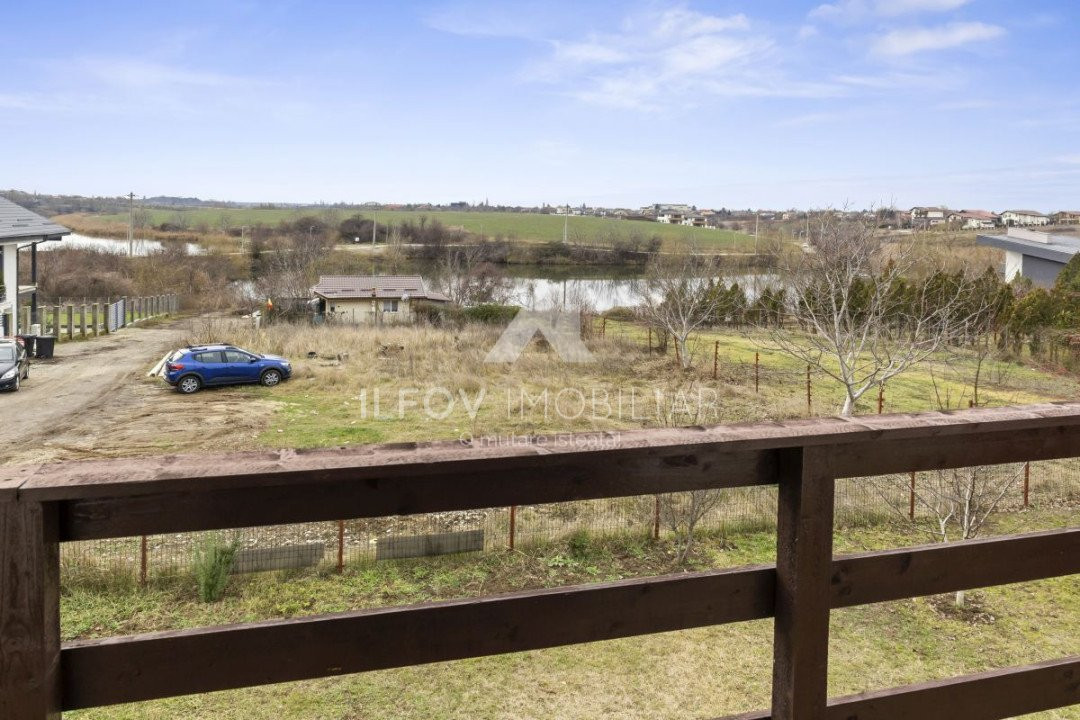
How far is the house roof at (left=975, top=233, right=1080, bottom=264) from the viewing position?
28484 millimetres

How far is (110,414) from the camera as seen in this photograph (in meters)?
13.9

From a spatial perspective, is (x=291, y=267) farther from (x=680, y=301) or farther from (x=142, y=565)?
(x=142, y=565)

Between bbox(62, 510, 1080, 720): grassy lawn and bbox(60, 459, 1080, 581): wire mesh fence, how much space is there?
0.54 feet

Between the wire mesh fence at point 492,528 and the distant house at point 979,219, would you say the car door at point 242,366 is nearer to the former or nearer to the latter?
the wire mesh fence at point 492,528

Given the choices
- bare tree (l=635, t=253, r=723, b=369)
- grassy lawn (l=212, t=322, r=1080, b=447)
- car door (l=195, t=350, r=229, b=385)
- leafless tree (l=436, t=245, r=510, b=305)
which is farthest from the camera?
leafless tree (l=436, t=245, r=510, b=305)

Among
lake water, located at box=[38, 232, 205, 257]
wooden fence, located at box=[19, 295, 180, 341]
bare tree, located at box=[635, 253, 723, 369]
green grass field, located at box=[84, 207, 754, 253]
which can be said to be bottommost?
wooden fence, located at box=[19, 295, 180, 341]

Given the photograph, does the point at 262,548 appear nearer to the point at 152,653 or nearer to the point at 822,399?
the point at 152,653

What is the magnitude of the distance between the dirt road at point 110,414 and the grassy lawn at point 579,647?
4877 mm

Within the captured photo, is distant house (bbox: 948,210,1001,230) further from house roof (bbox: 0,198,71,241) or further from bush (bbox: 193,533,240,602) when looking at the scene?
bush (bbox: 193,533,240,602)

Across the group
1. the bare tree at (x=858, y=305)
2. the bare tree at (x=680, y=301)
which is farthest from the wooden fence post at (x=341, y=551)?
the bare tree at (x=680, y=301)

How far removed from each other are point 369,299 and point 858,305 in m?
18.2

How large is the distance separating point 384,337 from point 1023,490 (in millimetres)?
18038

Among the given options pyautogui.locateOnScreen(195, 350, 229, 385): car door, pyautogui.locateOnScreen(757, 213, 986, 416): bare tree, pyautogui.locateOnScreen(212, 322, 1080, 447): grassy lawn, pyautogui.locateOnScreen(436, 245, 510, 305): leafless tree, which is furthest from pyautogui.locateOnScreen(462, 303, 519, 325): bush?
pyautogui.locateOnScreen(195, 350, 229, 385): car door

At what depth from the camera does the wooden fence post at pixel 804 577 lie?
1.20 meters
